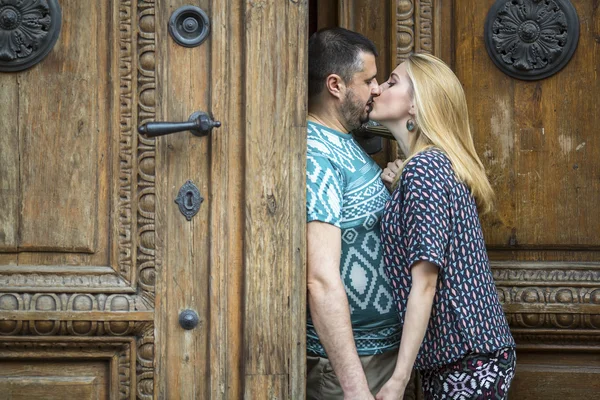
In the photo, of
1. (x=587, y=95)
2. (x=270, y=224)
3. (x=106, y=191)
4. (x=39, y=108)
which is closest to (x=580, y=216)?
(x=587, y=95)

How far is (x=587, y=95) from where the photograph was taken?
8.32 feet

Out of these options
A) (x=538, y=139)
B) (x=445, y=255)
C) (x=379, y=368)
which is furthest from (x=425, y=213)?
(x=538, y=139)

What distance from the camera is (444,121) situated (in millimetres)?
2299

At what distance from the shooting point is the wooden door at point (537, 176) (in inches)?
99.7

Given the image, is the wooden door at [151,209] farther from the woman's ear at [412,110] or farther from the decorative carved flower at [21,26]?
the woman's ear at [412,110]

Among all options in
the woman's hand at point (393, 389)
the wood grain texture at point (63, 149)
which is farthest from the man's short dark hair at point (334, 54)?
the woman's hand at point (393, 389)

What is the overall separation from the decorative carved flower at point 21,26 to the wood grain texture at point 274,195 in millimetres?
494

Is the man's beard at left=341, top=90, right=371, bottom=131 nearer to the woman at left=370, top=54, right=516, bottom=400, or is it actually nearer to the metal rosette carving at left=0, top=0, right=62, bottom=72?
the woman at left=370, top=54, right=516, bottom=400

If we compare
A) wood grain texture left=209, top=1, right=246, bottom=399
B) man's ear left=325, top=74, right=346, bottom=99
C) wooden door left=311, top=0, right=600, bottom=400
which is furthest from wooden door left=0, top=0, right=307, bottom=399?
wooden door left=311, top=0, right=600, bottom=400

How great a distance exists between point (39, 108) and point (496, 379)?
48.7 inches

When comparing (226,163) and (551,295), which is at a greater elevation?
(226,163)

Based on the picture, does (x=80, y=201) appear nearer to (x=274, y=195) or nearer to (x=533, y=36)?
(x=274, y=195)

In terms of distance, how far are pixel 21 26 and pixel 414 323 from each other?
1.15 m

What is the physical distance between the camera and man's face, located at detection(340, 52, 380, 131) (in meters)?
2.42
